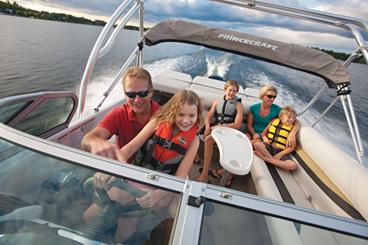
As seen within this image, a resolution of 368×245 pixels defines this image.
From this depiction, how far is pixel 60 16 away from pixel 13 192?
18.3 m

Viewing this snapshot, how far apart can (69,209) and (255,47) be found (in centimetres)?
221

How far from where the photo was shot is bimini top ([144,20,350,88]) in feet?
7.50

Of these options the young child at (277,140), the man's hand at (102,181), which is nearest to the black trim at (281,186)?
the young child at (277,140)

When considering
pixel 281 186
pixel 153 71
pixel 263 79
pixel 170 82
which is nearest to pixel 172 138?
pixel 281 186

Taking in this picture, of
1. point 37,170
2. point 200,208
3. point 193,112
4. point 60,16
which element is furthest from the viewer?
point 60,16

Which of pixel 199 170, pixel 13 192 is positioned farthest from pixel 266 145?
pixel 13 192

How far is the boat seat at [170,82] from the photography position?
11.1 feet

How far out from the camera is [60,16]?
1602 cm

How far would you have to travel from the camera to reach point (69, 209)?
784 mm

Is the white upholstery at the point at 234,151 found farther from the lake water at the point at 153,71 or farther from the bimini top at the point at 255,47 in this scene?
the lake water at the point at 153,71

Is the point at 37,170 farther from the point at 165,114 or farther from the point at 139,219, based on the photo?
the point at 165,114

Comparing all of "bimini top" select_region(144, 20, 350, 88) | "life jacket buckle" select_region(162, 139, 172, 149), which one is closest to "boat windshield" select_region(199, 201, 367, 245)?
"life jacket buckle" select_region(162, 139, 172, 149)

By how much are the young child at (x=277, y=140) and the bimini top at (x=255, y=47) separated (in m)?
0.52

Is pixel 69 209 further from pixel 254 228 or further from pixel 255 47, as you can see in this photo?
pixel 255 47
